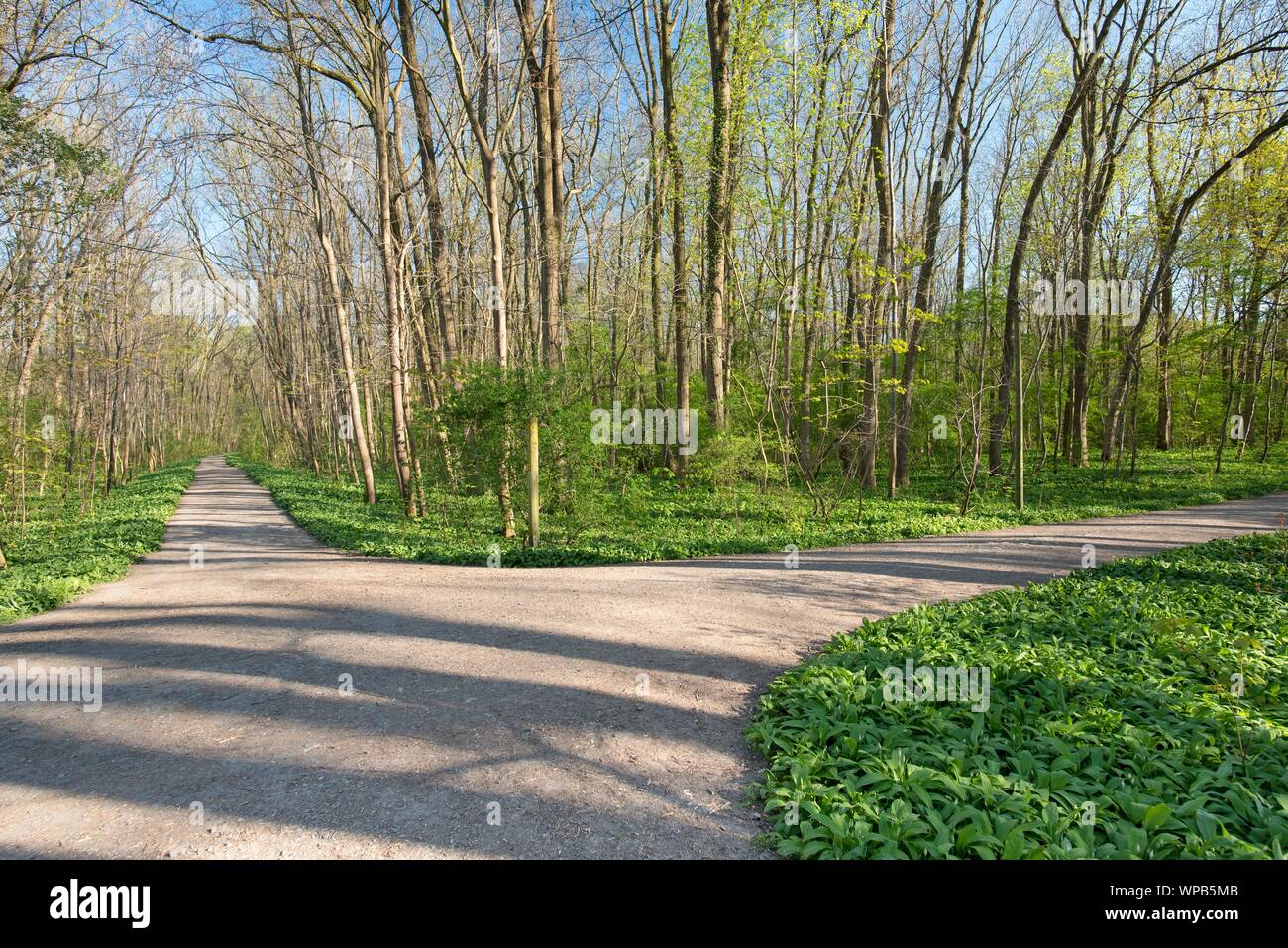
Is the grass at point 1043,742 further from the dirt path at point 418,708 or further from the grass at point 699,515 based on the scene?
the grass at point 699,515

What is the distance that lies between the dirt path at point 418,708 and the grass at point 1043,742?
1.48ft

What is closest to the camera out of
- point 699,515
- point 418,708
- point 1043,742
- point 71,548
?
point 1043,742

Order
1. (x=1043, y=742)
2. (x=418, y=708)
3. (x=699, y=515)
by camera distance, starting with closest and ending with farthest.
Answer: (x=1043, y=742) → (x=418, y=708) → (x=699, y=515)

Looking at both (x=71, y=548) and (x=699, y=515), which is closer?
(x=71, y=548)

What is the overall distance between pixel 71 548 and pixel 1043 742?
14.3 metres

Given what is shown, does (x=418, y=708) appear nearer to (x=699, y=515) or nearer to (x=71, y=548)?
(x=699, y=515)

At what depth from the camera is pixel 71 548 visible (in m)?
10.8

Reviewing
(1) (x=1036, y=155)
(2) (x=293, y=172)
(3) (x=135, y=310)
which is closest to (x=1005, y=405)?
(1) (x=1036, y=155)

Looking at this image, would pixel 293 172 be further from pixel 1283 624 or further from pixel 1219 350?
pixel 1219 350

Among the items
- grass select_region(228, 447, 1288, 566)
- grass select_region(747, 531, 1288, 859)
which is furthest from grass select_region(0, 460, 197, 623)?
grass select_region(747, 531, 1288, 859)

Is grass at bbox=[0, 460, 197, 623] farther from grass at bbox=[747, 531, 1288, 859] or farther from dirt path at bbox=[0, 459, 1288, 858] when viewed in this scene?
grass at bbox=[747, 531, 1288, 859]

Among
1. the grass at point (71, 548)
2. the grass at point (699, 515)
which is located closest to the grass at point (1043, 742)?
the grass at point (699, 515)

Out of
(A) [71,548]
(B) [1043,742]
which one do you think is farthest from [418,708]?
(A) [71,548]

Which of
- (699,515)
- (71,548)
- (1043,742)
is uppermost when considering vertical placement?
(699,515)
